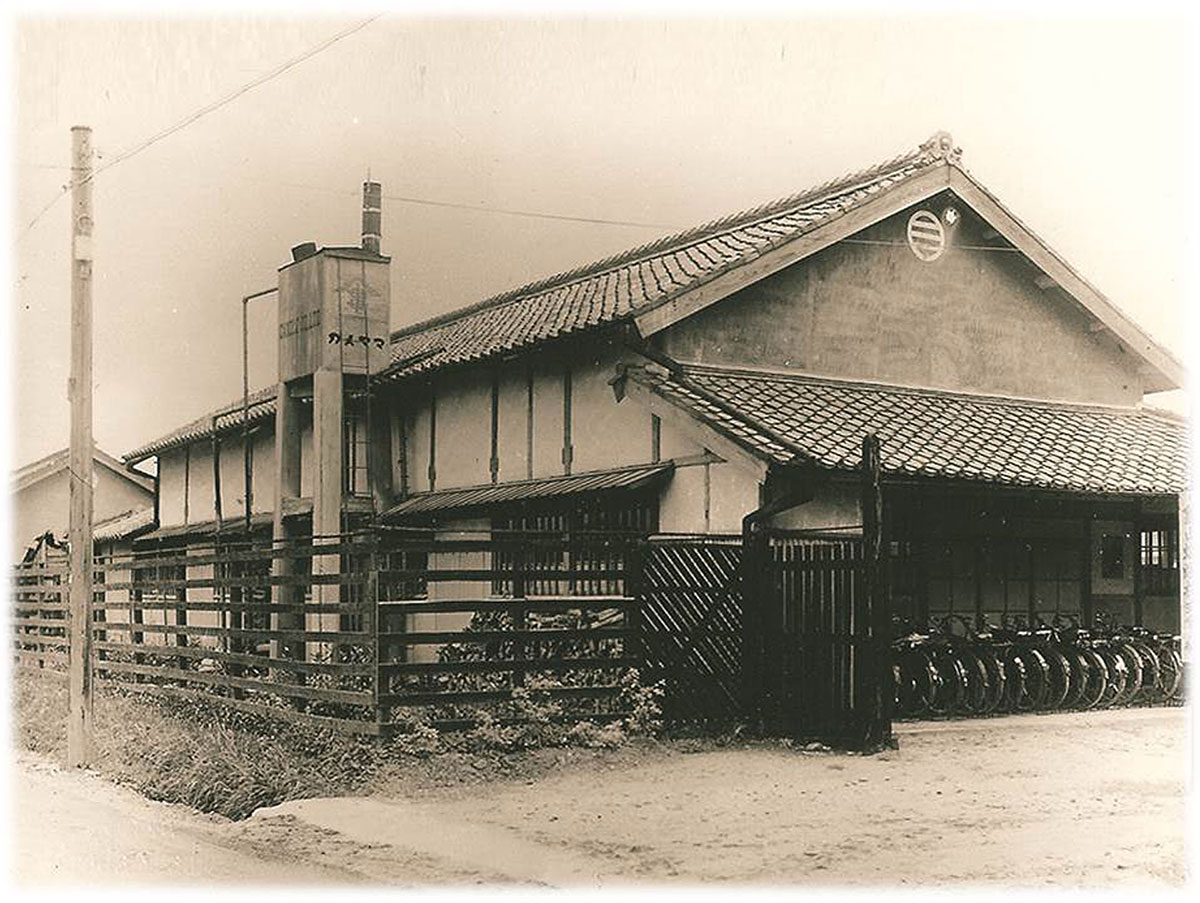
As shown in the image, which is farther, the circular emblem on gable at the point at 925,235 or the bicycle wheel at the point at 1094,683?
the circular emblem on gable at the point at 925,235

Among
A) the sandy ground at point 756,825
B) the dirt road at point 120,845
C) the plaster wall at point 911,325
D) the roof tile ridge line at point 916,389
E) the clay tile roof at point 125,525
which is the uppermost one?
the plaster wall at point 911,325

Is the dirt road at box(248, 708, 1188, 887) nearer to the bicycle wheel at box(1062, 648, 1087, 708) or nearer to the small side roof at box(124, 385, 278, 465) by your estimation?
the bicycle wheel at box(1062, 648, 1087, 708)

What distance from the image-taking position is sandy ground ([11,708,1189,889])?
→ 7984mm

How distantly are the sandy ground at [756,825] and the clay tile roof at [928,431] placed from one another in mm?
3026

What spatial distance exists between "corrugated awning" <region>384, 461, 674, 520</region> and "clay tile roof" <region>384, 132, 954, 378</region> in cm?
163

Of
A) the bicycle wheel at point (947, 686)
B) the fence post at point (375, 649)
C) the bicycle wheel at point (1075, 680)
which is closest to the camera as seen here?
the fence post at point (375, 649)

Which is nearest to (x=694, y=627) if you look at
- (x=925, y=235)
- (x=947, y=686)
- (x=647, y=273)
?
(x=947, y=686)

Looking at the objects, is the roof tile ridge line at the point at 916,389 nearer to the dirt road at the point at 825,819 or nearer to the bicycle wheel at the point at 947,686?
the bicycle wheel at the point at 947,686

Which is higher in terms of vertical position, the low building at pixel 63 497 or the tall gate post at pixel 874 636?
the low building at pixel 63 497

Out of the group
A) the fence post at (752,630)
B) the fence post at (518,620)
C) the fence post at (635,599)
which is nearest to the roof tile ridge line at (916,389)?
the fence post at (752,630)

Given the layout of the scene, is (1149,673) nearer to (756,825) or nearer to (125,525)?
(756,825)

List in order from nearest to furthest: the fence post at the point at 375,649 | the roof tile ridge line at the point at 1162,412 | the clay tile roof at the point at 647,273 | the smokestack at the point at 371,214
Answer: the fence post at the point at 375,649, the smokestack at the point at 371,214, the clay tile roof at the point at 647,273, the roof tile ridge line at the point at 1162,412

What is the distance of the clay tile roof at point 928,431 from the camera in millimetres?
13570

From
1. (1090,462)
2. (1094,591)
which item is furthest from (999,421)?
(1094,591)
